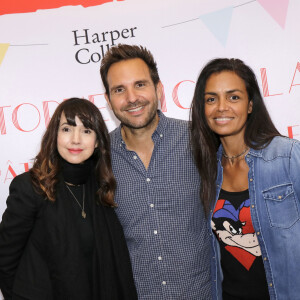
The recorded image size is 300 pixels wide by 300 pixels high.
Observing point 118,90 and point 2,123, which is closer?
point 118,90

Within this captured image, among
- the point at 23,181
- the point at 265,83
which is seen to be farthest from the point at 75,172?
the point at 265,83

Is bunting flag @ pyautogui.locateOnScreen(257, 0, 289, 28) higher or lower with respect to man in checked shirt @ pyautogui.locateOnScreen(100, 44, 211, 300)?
higher

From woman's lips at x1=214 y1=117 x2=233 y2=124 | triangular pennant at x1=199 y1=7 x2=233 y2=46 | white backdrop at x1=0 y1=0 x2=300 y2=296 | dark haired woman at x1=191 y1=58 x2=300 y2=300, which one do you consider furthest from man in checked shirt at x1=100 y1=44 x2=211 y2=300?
triangular pennant at x1=199 y1=7 x2=233 y2=46

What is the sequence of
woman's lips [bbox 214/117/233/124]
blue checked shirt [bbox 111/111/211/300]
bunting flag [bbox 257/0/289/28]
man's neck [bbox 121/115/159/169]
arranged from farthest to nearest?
bunting flag [bbox 257/0/289/28], man's neck [bbox 121/115/159/169], blue checked shirt [bbox 111/111/211/300], woman's lips [bbox 214/117/233/124]

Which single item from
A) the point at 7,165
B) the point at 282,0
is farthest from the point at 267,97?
the point at 7,165

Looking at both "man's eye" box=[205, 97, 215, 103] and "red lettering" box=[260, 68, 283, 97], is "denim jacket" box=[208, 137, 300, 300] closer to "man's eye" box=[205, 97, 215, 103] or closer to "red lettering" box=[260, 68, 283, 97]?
"man's eye" box=[205, 97, 215, 103]

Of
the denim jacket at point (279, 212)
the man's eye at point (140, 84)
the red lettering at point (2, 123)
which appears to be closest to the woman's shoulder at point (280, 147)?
the denim jacket at point (279, 212)

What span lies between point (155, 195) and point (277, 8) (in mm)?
1643

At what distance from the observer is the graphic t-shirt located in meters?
1.77

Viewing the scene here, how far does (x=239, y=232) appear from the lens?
5.86 ft

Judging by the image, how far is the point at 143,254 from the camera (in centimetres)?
195

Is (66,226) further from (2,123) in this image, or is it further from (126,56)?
(2,123)

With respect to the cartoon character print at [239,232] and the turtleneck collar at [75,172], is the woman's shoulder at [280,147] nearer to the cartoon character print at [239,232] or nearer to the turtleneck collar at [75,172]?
the cartoon character print at [239,232]

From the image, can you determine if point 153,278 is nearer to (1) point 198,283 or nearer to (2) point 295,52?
(1) point 198,283
